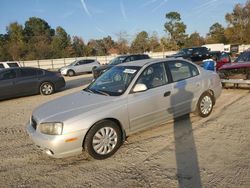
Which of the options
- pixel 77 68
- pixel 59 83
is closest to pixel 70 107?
pixel 59 83

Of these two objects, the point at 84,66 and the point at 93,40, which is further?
the point at 93,40

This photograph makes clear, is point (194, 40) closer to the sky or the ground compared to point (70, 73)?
→ closer to the sky

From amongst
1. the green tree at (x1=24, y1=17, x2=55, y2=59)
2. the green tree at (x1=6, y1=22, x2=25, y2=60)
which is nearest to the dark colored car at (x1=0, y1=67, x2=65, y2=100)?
the green tree at (x1=24, y1=17, x2=55, y2=59)

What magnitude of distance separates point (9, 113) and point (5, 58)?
1812 inches

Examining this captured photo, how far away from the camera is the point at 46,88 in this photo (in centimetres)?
1194

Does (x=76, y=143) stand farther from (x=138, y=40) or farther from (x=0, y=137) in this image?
(x=138, y=40)

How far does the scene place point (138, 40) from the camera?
3000 inches

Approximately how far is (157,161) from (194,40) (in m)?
80.1

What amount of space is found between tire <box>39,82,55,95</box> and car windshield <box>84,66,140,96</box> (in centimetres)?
669

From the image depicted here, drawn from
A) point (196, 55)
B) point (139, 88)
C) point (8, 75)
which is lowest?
point (139, 88)

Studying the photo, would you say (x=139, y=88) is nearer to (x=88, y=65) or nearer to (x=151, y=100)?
(x=151, y=100)

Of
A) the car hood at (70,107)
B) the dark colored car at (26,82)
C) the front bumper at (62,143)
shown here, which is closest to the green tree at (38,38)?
the dark colored car at (26,82)

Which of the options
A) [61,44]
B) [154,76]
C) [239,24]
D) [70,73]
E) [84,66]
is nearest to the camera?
[154,76]

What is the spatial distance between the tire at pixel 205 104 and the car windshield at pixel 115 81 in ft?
6.37
